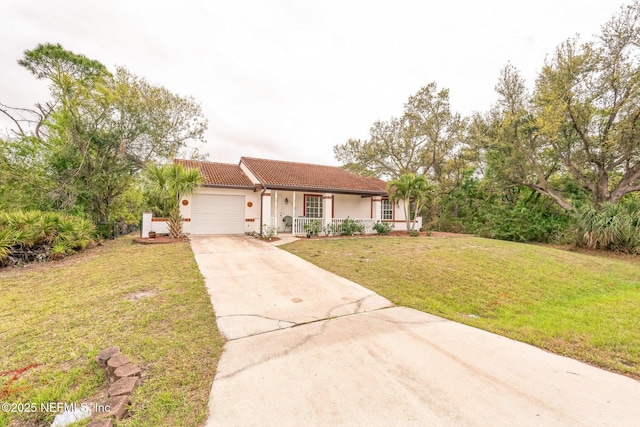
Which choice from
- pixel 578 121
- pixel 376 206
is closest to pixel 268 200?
pixel 376 206

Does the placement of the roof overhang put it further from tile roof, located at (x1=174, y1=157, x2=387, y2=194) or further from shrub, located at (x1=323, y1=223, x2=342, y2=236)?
shrub, located at (x1=323, y1=223, x2=342, y2=236)

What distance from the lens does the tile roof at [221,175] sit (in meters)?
13.4

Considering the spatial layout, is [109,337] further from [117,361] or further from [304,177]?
[304,177]

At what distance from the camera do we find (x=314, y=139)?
26.4m

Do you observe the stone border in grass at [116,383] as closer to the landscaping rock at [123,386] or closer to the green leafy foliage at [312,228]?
the landscaping rock at [123,386]

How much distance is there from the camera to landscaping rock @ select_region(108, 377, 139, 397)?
218 centimetres

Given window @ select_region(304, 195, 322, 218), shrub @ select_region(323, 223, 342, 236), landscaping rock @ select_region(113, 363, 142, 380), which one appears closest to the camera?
landscaping rock @ select_region(113, 363, 142, 380)

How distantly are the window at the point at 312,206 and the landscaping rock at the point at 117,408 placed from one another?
13428 mm

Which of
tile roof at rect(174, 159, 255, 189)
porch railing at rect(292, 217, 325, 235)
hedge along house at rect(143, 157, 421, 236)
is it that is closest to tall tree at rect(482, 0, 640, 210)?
hedge along house at rect(143, 157, 421, 236)

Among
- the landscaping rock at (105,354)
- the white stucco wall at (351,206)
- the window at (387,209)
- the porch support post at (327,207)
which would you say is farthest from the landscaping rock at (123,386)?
the window at (387,209)

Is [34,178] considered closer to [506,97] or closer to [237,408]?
[237,408]

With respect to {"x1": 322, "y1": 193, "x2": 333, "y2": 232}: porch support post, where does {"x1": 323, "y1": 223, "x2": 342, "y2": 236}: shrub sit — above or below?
below

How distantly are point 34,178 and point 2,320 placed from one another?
459 inches

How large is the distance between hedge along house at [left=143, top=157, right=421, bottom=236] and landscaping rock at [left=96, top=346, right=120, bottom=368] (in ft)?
31.3
